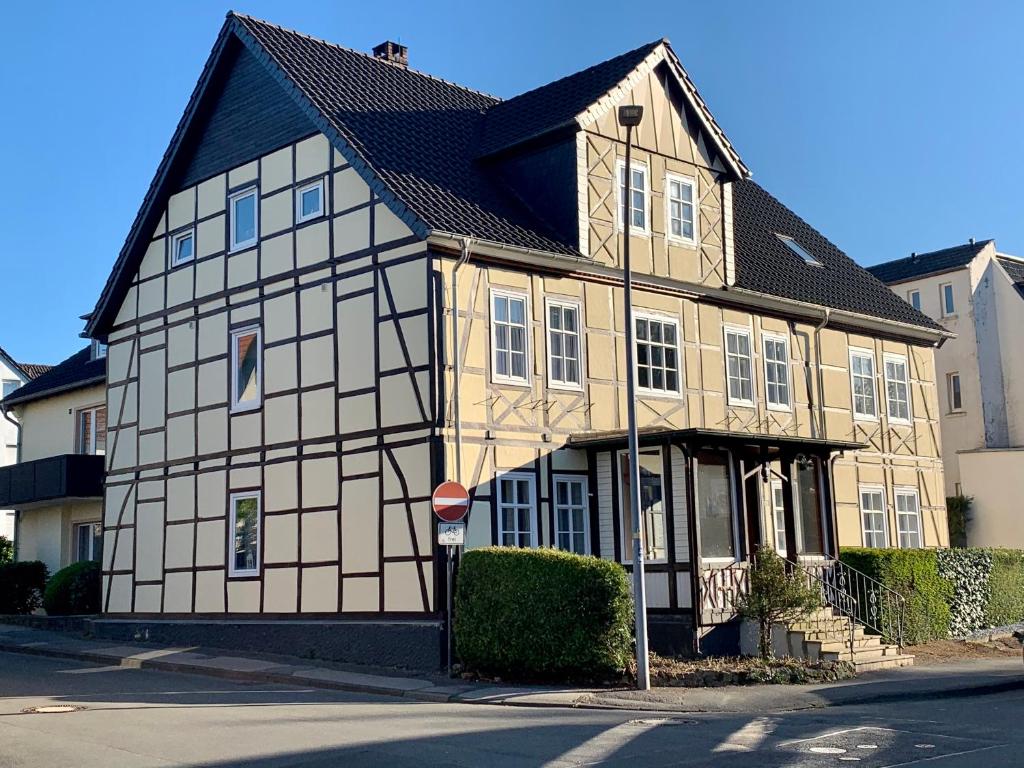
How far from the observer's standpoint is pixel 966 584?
26.1 metres

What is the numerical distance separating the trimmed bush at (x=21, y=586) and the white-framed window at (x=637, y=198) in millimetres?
19105

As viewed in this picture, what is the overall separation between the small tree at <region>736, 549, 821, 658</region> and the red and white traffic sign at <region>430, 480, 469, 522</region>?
5.06 meters

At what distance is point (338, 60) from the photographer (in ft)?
83.4

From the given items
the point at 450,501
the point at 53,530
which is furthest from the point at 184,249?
the point at 53,530

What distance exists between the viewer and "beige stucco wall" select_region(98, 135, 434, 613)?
67.3 feet

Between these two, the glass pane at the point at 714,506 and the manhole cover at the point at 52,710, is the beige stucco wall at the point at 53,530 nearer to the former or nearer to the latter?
the manhole cover at the point at 52,710

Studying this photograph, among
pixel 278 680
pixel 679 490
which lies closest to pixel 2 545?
pixel 278 680

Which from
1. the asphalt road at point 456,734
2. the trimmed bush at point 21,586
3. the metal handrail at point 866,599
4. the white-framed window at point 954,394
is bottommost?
the asphalt road at point 456,734

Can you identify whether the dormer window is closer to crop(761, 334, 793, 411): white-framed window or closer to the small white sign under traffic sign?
crop(761, 334, 793, 411): white-framed window

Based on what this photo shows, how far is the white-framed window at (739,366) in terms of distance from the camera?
999 inches

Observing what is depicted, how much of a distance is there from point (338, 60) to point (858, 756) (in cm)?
1851

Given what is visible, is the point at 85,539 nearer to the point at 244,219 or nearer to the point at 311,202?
the point at 244,219

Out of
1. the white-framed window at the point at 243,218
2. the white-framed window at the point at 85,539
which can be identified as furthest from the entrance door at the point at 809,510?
the white-framed window at the point at 85,539

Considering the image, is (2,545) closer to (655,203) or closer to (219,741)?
(655,203)
